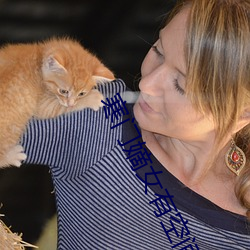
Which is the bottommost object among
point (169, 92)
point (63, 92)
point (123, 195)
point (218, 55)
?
point (123, 195)

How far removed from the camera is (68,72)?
1482 mm

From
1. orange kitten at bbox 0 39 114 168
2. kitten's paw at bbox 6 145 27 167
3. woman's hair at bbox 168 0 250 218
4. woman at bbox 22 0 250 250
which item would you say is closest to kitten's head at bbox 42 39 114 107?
orange kitten at bbox 0 39 114 168

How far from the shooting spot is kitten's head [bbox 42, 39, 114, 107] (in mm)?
1415

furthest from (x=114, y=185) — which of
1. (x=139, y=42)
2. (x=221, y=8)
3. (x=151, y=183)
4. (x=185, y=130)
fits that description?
(x=139, y=42)

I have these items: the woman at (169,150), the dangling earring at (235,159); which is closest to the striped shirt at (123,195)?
the woman at (169,150)

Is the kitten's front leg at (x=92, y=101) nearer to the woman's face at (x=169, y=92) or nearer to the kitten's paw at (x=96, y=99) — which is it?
the kitten's paw at (x=96, y=99)

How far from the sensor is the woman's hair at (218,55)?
1.11m

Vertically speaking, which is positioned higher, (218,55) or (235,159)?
(218,55)

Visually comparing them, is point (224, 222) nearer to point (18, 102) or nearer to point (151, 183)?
point (151, 183)

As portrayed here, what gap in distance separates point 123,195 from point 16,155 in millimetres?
296

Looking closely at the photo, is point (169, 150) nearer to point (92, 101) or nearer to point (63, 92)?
point (92, 101)

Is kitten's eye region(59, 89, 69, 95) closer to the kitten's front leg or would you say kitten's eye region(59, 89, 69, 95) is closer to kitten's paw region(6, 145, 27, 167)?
the kitten's front leg

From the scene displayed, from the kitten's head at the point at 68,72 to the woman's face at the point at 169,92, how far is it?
0.88 ft

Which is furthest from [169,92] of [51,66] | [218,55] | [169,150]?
[51,66]
